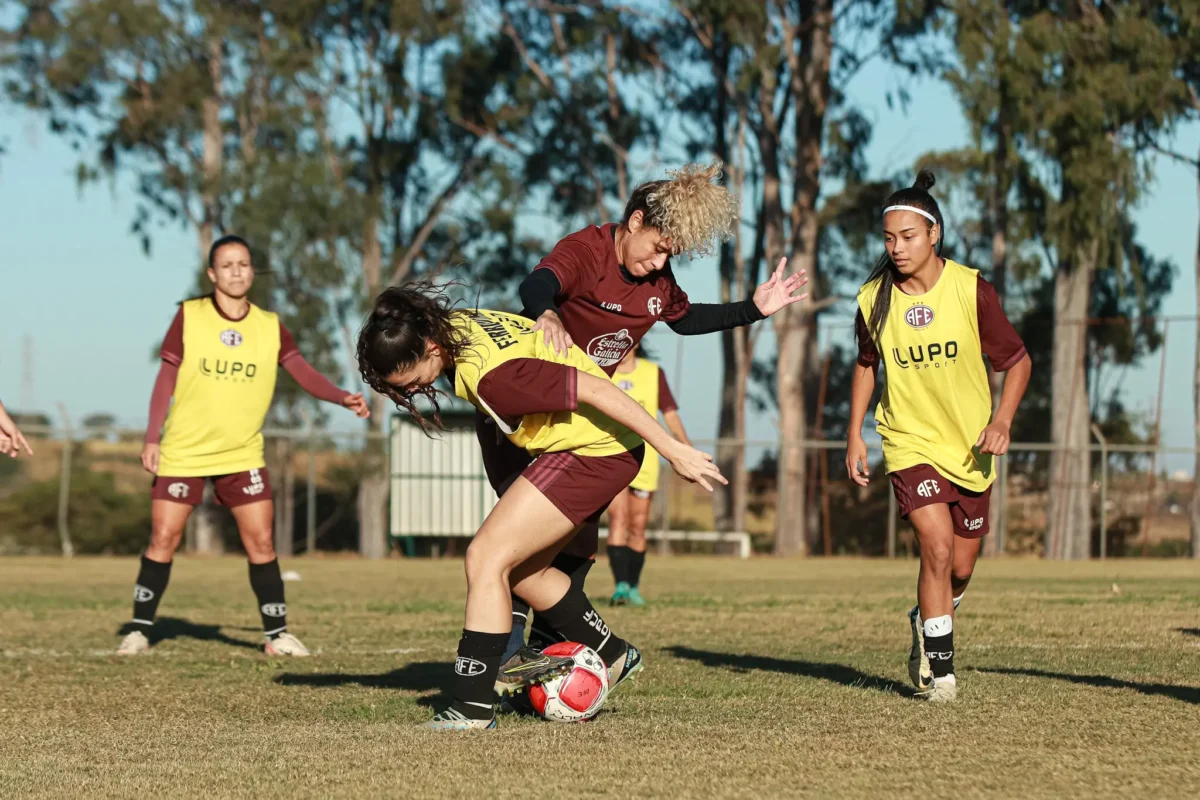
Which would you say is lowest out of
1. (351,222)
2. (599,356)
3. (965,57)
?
(599,356)

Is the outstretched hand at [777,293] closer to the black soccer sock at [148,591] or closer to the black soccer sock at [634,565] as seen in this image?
the black soccer sock at [148,591]

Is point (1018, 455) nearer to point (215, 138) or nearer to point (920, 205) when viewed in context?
point (215, 138)

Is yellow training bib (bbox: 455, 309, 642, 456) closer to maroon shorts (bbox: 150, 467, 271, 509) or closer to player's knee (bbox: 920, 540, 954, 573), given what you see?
player's knee (bbox: 920, 540, 954, 573)

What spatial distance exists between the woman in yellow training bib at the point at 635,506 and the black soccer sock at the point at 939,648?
5.70 metres

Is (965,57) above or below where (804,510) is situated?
above

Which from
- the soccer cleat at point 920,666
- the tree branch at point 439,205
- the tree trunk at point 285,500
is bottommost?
the tree trunk at point 285,500

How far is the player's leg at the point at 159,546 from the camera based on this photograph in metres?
8.30

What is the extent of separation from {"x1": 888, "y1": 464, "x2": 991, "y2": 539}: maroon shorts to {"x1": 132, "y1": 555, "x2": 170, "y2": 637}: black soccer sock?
4349 mm

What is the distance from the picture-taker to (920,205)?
6230 mm

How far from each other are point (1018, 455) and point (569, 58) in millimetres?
13148

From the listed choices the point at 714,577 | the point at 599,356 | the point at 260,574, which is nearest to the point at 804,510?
the point at 714,577

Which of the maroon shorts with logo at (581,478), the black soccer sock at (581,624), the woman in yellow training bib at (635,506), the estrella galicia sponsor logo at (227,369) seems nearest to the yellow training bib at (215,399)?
the estrella galicia sponsor logo at (227,369)

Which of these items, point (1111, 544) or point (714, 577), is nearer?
point (714, 577)

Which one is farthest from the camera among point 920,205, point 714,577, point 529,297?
point 714,577
